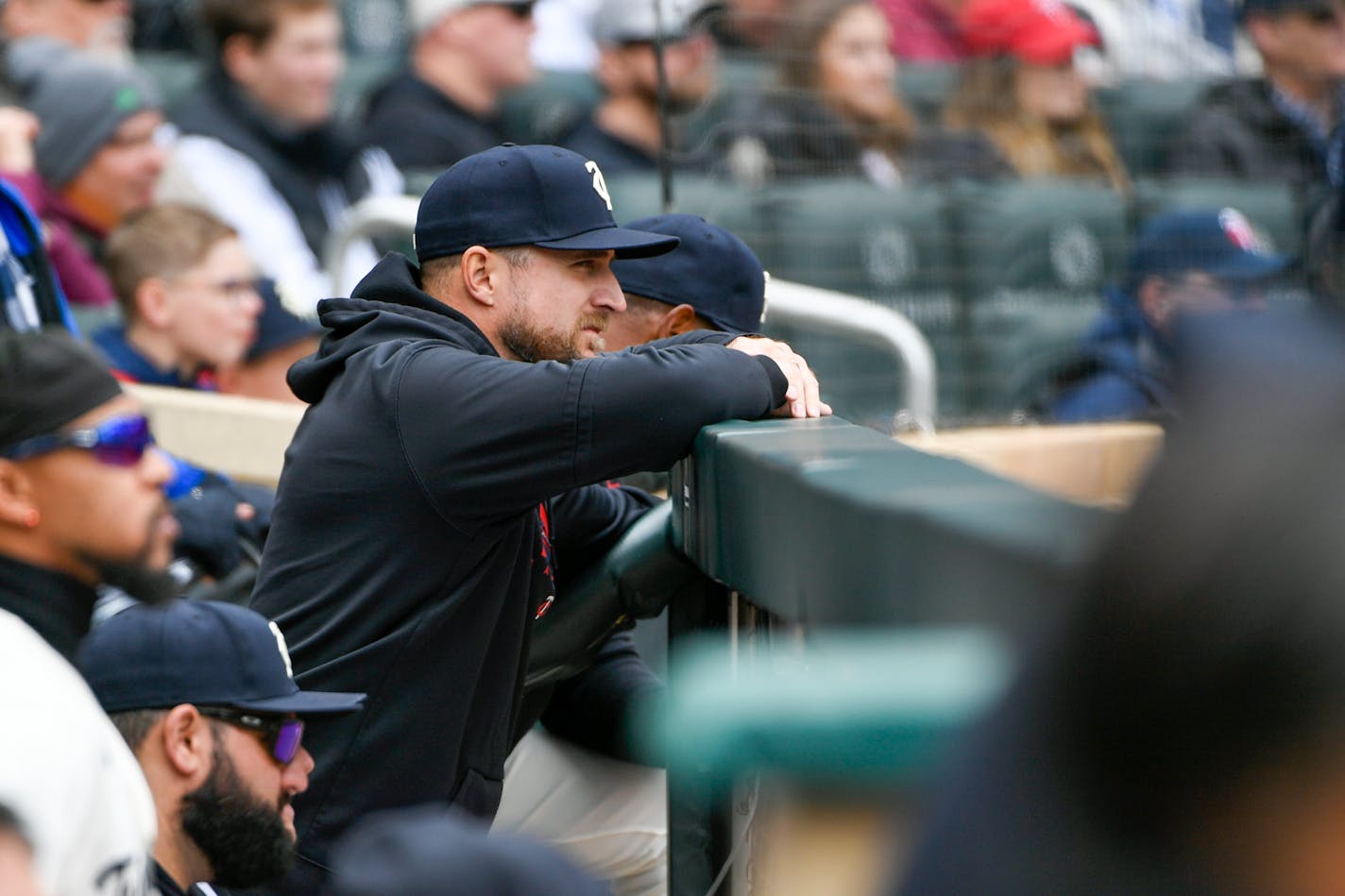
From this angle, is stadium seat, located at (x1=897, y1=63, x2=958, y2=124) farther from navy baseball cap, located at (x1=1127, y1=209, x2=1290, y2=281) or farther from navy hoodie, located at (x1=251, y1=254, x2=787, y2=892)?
navy hoodie, located at (x1=251, y1=254, x2=787, y2=892)

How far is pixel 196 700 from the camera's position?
92.2 inches

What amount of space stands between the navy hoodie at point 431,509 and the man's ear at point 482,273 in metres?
0.16

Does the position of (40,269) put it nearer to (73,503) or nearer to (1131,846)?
(73,503)

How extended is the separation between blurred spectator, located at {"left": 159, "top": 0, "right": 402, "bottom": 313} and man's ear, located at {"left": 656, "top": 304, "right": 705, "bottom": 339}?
2.10m

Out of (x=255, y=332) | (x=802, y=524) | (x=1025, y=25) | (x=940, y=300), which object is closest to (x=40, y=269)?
(x=255, y=332)

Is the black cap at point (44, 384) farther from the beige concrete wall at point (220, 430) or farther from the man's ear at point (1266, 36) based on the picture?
the man's ear at point (1266, 36)

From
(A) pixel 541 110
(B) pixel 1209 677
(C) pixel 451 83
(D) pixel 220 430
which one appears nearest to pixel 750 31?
(A) pixel 541 110

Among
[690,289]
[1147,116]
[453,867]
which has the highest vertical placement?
[453,867]

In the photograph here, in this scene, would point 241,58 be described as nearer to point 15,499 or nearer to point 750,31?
point 750,31

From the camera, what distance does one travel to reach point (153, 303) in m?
4.41

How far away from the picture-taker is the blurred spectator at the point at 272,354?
4.72 metres

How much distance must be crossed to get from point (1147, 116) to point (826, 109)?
6.09ft

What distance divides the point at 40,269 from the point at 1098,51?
4.65m

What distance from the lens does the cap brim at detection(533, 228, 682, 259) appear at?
2672 millimetres
